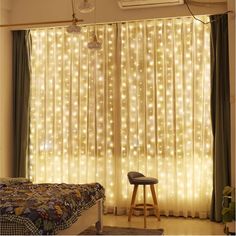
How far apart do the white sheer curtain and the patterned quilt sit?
4.19 feet

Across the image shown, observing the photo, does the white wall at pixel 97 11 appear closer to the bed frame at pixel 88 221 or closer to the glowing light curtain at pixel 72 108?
the glowing light curtain at pixel 72 108

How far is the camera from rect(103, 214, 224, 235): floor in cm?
463

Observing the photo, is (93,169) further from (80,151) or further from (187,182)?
(187,182)

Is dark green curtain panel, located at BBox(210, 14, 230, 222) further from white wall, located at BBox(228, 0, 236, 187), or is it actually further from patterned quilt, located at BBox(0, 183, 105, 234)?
patterned quilt, located at BBox(0, 183, 105, 234)

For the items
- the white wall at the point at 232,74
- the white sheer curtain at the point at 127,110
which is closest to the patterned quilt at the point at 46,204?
the white sheer curtain at the point at 127,110

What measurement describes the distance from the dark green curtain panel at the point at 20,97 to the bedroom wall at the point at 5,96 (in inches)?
2.9

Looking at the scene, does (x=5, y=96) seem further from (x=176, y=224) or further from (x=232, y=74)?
(x=232, y=74)

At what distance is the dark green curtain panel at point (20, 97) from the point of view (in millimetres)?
5785

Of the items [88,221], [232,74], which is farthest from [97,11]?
[88,221]

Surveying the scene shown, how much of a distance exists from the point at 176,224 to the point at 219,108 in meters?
1.50

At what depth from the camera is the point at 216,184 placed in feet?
16.5

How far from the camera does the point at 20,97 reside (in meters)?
5.86

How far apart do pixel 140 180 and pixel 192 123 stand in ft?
3.63

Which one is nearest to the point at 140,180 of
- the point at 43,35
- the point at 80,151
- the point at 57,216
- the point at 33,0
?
the point at 80,151
